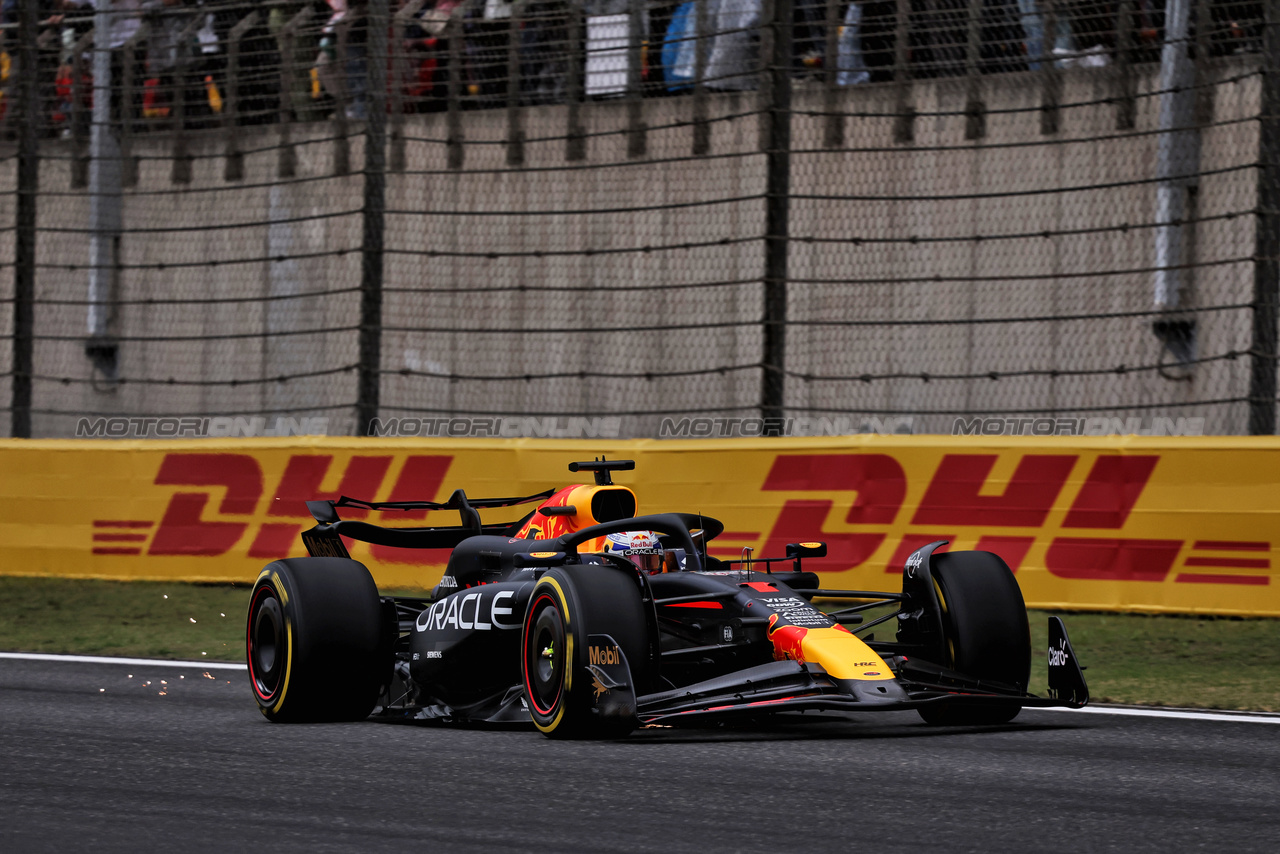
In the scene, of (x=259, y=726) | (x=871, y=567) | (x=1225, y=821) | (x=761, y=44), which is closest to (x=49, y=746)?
(x=259, y=726)

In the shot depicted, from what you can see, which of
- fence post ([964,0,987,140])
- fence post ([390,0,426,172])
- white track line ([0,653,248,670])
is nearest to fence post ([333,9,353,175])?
fence post ([390,0,426,172])

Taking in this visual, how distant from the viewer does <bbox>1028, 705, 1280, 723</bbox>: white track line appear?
668 cm

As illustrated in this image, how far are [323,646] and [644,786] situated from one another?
6.85ft

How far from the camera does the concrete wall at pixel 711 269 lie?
426 inches

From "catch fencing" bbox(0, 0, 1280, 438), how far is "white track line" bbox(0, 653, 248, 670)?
238 cm

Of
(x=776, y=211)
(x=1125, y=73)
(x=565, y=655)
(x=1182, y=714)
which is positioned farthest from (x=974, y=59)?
(x=565, y=655)

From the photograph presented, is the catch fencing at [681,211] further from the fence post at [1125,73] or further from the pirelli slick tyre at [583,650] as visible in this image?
the pirelli slick tyre at [583,650]

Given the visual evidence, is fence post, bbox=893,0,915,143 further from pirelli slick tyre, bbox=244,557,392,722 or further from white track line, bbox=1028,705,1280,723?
pirelli slick tyre, bbox=244,557,392,722

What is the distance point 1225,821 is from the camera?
4.45 m

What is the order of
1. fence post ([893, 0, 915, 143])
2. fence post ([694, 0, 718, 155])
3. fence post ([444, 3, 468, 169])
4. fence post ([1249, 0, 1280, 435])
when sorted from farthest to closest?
1. fence post ([444, 3, 468, 169])
2. fence post ([694, 0, 718, 155])
3. fence post ([893, 0, 915, 143])
4. fence post ([1249, 0, 1280, 435])

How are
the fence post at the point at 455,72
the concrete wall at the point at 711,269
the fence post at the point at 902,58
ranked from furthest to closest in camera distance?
the fence post at the point at 455,72, the fence post at the point at 902,58, the concrete wall at the point at 711,269

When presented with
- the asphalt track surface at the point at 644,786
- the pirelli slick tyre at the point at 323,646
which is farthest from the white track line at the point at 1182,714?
the pirelli slick tyre at the point at 323,646

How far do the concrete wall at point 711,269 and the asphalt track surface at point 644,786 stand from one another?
4231 millimetres

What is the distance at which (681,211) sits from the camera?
12.7m
